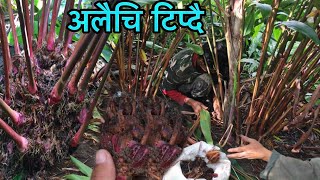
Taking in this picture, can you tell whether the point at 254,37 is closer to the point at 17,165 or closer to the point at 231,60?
the point at 231,60

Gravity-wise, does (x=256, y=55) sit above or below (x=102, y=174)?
below

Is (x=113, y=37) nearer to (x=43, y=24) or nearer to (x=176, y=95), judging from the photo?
(x=176, y=95)

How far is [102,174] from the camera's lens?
1.89 feet

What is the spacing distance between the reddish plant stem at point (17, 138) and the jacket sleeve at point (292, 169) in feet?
2.30

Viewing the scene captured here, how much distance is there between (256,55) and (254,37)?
143 mm

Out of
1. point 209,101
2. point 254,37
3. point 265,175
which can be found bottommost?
point 209,101

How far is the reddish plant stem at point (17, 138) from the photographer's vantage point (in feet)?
3.25

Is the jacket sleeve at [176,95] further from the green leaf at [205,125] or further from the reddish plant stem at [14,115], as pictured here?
the reddish plant stem at [14,115]

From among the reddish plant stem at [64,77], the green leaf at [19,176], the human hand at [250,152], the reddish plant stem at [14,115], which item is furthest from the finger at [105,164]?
the human hand at [250,152]

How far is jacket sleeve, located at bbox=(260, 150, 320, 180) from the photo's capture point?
1163 mm

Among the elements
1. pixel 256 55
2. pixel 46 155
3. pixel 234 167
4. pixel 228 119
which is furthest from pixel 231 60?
pixel 256 55

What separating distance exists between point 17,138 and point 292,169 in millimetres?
772

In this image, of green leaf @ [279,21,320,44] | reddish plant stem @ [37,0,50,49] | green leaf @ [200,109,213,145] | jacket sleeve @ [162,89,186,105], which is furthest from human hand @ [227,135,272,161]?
reddish plant stem @ [37,0,50,49]

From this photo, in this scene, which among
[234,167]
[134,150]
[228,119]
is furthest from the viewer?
[228,119]
